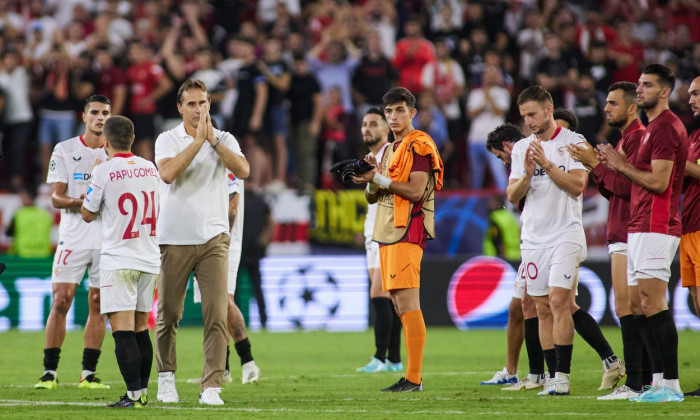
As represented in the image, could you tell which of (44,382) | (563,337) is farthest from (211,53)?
(563,337)

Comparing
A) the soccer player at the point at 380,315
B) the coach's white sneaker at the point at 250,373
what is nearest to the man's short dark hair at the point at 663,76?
the soccer player at the point at 380,315

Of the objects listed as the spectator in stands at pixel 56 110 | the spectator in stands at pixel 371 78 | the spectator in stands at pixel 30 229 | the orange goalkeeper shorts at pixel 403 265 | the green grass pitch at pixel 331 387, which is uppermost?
the spectator in stands at pixel 371 78

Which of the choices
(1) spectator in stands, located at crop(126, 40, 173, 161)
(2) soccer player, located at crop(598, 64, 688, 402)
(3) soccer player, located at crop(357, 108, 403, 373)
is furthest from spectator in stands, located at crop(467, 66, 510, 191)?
(2) soccer player, located at crop(598, 64, 688, 402)

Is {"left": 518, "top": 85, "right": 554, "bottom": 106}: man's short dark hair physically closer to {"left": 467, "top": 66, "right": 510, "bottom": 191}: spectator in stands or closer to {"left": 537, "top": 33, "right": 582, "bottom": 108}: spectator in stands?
{"left": 467, "top": 66, "right": 510, "bottom": 191}: spectator in stands

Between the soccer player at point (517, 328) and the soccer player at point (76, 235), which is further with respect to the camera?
the soccer player at point (76, 235)

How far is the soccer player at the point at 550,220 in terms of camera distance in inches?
338

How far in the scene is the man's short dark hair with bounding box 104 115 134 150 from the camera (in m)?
8.19

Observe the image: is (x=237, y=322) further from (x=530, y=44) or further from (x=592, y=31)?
(x=592, y=31)

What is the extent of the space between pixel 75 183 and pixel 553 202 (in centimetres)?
488

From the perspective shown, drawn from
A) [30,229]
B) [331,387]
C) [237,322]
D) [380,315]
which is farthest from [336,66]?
[331,387]

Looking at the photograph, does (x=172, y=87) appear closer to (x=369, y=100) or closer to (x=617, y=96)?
(x=369, y=100)

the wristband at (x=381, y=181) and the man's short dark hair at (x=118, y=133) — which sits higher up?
the man's short dark hair at (x=118, y=133)

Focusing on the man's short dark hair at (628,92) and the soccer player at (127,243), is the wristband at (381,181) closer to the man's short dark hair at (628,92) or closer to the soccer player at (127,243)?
the soccer player at (127,243)

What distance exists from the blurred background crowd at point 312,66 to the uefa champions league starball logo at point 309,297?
2298mm
